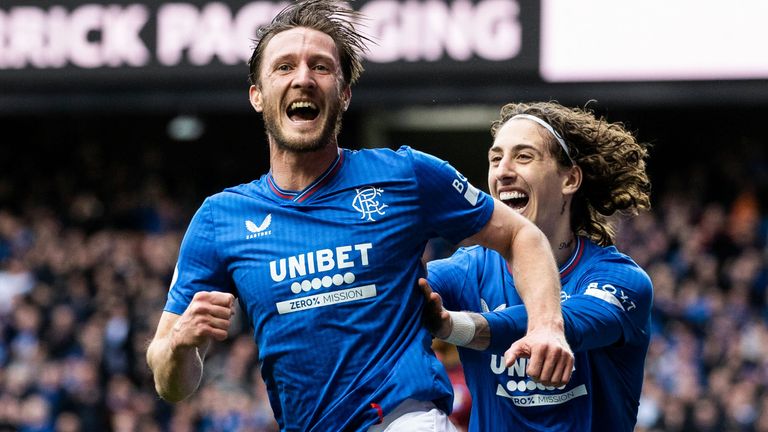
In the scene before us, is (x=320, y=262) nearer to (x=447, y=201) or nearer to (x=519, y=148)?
(x=447, y=201)

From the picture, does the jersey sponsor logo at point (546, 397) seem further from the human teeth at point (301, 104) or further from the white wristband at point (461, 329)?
the human teeth at point (301, 104)

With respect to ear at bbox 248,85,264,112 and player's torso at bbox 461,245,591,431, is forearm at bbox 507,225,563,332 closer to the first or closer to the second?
player's torso at bbox 461,245,591,431

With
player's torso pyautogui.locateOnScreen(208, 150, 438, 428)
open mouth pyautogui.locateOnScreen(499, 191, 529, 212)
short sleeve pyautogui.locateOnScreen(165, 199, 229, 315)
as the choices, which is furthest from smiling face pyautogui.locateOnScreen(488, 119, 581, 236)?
short sleeve pyautogui.locateOnScreen(165, 199, 229, 315)

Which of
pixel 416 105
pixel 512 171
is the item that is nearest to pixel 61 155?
pixel 416 105

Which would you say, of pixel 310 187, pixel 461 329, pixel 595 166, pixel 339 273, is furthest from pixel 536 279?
pixel 595 166

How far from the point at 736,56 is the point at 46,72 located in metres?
8.08

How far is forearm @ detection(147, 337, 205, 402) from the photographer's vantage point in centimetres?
374

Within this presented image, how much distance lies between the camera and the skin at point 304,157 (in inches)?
147

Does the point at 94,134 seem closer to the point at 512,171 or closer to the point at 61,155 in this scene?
the point at 61,155

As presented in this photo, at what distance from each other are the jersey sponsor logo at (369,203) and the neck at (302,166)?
0.55 feet

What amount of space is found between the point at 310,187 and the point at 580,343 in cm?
106

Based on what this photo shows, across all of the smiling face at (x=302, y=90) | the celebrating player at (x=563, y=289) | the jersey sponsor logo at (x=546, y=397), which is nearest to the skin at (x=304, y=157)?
the smiling face at (x=302, y=90)

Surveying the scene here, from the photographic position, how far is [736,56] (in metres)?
→ 13.9

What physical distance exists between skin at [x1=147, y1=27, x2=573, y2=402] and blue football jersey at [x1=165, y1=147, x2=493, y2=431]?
0.06 meters
